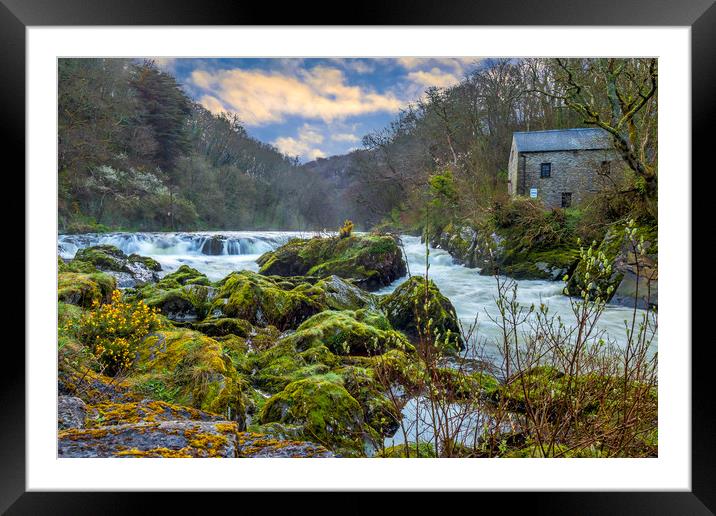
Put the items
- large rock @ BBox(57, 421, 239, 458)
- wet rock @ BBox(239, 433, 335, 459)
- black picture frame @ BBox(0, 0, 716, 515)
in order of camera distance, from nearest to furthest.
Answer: black picture frame @ BBox(0, 0, 716, 515) < large rock @ BBox(57, 421, 239, 458) < wet rock @ BBox(239, 433, 335, 459)

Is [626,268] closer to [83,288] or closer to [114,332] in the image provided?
[114,332]

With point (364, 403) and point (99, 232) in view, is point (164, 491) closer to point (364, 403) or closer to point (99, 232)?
point (364, 403)

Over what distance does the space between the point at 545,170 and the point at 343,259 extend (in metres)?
1.46

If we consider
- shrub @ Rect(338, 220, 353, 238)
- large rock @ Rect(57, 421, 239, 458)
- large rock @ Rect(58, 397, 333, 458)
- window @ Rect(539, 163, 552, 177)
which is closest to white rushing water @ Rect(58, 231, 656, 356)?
shrub @ Rect(338, 220, 353, 238)

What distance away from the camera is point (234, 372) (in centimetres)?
248

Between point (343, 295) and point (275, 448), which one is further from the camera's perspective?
point (343, 295)

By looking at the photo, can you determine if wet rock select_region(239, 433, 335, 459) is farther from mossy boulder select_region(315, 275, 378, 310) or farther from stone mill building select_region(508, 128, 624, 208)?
stone mill building select_region(508, 128, 624, 208)

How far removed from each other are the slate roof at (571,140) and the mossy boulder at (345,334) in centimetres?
152

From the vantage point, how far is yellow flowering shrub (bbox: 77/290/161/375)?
239 cm

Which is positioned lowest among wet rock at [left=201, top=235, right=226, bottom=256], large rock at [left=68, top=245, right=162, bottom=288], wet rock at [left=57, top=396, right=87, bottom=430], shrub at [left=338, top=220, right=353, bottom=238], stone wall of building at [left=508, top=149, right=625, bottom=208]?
wet rock at [left=57, top=396, right=87, bottom=430]

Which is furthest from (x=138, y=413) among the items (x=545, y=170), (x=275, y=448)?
(x=545, y=170)
